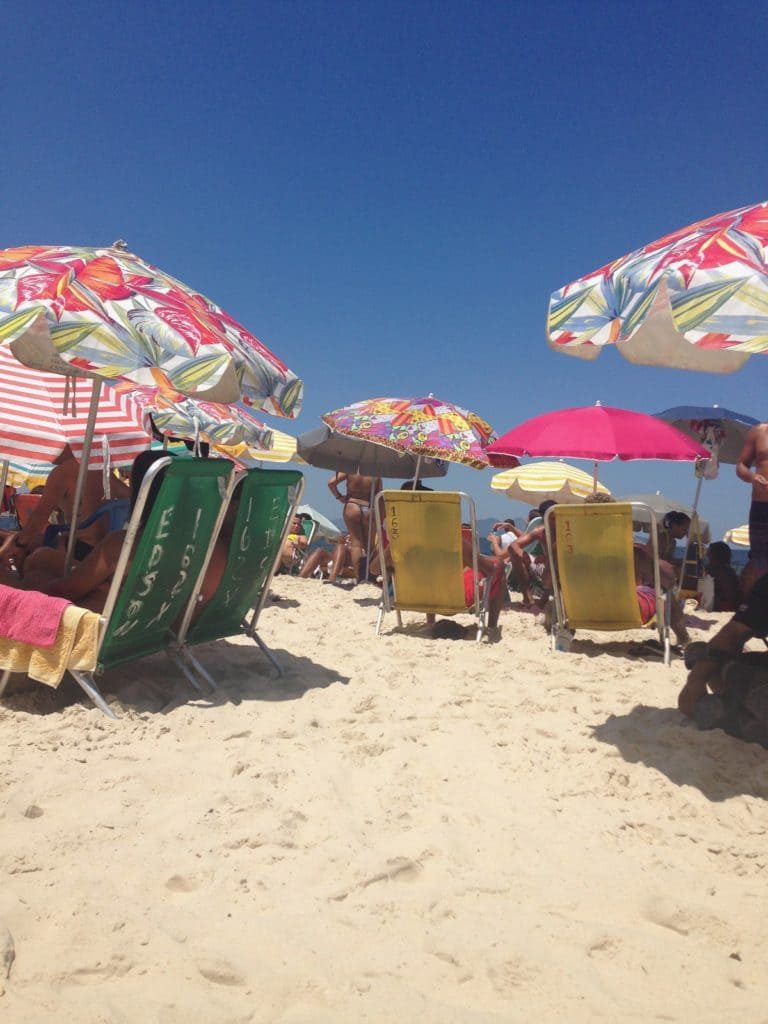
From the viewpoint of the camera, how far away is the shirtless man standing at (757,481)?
3758 millimetres

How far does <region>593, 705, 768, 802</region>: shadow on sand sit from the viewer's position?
2.79 m

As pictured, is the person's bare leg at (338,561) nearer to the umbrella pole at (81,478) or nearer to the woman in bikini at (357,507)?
the woman in bikini at (357,507)

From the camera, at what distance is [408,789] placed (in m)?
2.65

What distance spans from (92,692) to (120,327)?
1443mm

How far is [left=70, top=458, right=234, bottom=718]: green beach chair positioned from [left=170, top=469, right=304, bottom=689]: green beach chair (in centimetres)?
15

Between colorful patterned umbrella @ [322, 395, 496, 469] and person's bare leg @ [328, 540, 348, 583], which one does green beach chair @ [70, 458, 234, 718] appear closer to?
colorful patterned umbrella @ [322, 395, 496, 469]

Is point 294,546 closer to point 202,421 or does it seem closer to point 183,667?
point 202,421

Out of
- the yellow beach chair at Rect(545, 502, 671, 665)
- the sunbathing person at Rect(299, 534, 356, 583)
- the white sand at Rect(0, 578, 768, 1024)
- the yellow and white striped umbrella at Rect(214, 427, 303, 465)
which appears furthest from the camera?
the yellow and white striped umbrella at Rect(214, 427, 303, 465)

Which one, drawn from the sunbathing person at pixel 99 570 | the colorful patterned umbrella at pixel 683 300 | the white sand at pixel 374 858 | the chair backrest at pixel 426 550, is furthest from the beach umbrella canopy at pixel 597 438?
the sunbathing person at pixel 99 570

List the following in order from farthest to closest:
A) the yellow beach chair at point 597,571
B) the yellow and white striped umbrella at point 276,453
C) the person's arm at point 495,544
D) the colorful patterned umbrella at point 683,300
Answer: the yellow and white striped umbrella at point 276,453
the person's arm at point 495,544
the yellow beach chair at point 597,571
the colorful patterned umbrella at point 683,300

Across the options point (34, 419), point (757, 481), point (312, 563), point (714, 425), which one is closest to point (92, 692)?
point (757, 481)

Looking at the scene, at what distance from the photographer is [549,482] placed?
13.1m

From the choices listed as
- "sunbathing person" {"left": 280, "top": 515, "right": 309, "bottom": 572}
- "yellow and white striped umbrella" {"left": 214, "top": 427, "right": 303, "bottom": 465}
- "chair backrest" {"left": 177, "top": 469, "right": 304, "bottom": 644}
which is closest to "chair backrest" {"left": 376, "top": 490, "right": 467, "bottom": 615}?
"chair backrest" {"left": 177, "top": 469, "right": 304, "bottom": 644}

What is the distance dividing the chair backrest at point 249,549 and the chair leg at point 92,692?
57cm
